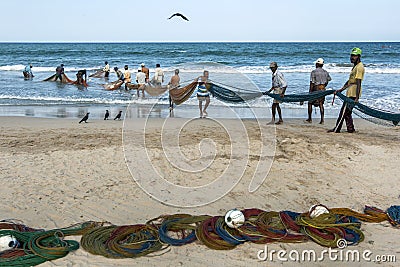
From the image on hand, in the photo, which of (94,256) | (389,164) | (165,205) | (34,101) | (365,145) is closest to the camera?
(94,256)

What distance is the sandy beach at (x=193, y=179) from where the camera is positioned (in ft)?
13.0

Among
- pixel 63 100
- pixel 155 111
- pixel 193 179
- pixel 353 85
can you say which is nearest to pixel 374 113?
pixel 353 85

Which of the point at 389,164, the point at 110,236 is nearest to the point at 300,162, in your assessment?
the point at 389,164

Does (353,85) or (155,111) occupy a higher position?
(353,85)

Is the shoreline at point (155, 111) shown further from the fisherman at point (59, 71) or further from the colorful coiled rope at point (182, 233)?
the fisherman at point (59, 71)

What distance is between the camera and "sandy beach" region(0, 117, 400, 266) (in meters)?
3.96

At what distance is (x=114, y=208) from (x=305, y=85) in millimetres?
14782

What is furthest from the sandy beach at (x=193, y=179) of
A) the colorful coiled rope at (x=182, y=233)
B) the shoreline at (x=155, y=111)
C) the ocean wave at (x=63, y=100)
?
the ocean wave at (x=63, y=100)

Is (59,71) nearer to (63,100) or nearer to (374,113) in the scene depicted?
(63,100)

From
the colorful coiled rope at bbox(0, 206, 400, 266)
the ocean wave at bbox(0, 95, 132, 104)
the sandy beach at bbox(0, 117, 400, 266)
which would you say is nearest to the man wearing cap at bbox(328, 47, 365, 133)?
the sandy beach at bbox(0, 117, 400, 266)

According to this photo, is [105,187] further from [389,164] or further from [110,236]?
[389,164]

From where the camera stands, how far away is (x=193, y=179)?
5.55 metres

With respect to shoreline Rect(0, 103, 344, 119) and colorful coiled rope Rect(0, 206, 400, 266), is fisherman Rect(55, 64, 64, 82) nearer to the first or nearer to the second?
shoreline Rect(0, 103, 344, 119)

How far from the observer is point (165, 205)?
477 cm
